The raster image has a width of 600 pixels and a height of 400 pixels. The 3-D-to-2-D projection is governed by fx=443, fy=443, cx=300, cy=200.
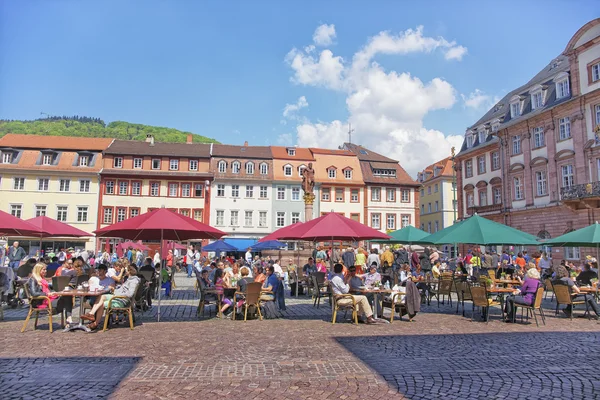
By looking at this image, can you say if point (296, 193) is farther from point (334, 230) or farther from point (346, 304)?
point (346, 304)

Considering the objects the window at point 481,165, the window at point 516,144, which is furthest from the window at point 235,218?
the window at point 516,144

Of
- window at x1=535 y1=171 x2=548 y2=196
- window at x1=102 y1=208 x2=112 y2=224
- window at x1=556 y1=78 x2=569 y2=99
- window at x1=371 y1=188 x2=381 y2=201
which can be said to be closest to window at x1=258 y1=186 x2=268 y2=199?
window at x1=371 y1=188 x2=381 y2=201

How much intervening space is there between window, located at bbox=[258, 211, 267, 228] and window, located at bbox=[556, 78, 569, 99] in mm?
28429

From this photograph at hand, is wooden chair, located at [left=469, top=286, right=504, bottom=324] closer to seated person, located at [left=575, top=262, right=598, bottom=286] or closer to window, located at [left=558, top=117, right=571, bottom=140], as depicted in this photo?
seated person, located at [left=575, top=262, right=598, bottom=286]

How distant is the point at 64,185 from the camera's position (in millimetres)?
44156

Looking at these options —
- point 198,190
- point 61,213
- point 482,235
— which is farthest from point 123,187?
point 482,235

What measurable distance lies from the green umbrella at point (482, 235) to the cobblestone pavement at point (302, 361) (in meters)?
2.22

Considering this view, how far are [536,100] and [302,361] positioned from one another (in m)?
35.1

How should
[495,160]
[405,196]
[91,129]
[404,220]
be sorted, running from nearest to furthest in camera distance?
1. [495,160]
2. [404,220]
3. [405,196]
4. [91,129]

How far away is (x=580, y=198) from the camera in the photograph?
27859 mm

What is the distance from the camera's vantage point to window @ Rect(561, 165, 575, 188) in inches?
1206

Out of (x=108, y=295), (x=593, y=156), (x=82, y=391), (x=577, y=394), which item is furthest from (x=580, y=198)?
(x=82, y=391)

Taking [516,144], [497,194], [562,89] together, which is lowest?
[497,194]

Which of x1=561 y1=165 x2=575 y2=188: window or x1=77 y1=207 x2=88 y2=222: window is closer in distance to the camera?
x1=561 y1=165 x2=575 y2=188: window
